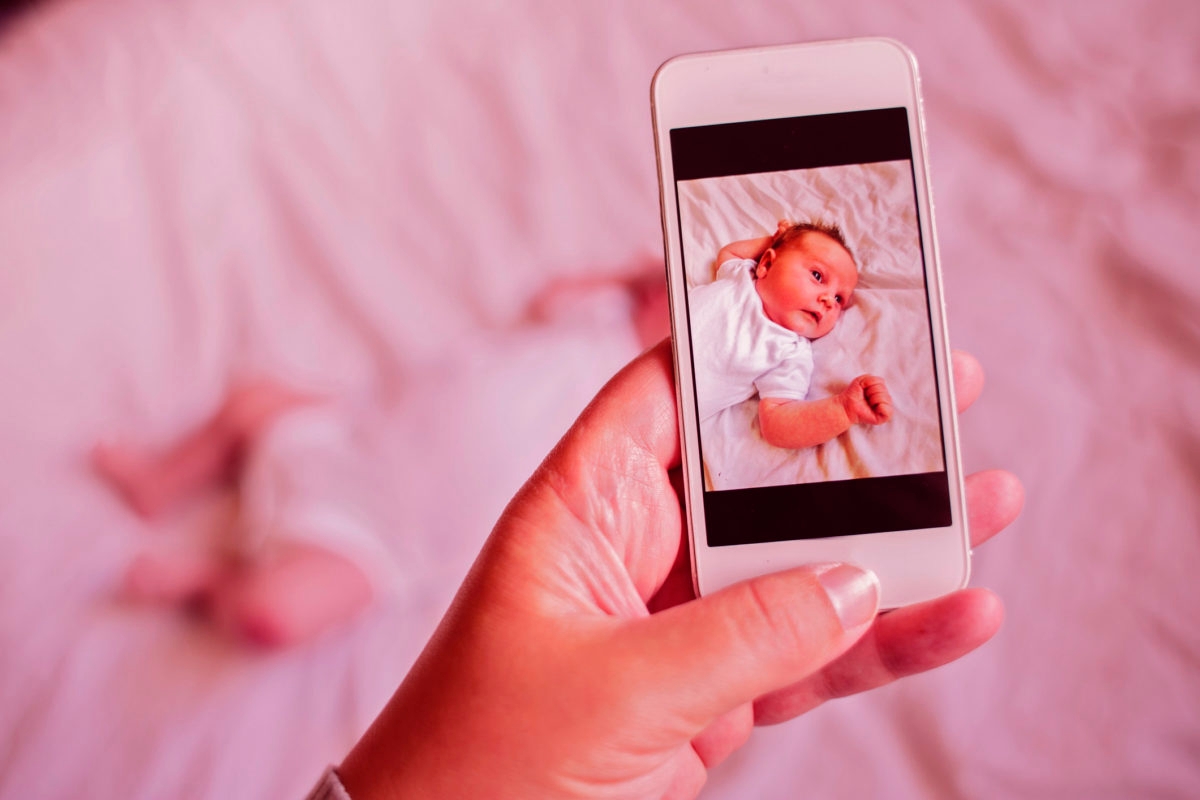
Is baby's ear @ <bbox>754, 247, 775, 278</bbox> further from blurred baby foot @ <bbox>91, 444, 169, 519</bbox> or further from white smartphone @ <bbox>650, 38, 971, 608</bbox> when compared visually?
blurred baby foot @ <bbox>91, 444, 169, 519</bbox>

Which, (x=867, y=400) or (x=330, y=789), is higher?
(x=867, y=400)

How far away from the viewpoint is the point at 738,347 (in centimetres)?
57

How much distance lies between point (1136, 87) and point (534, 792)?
3.03 ft

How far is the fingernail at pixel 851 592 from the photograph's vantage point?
0.50 m

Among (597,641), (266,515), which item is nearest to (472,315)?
(266,515)

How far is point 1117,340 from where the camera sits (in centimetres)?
82

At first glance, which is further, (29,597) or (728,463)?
(29,597)

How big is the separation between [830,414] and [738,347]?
8 centimetres

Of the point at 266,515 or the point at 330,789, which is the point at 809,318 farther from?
the point at 266,515

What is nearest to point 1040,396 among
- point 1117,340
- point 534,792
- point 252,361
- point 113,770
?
point 1117,340

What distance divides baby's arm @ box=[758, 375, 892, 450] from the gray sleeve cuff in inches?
13.7

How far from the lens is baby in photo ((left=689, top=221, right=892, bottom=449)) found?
0.56m

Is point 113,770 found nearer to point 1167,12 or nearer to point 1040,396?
point 1040,396

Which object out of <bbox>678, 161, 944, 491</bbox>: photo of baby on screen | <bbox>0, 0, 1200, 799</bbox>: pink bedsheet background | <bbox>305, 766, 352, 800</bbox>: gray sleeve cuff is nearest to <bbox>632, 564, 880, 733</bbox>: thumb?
<bbox>678, 161, 944, 491</bbox>: photo of baby on screen
